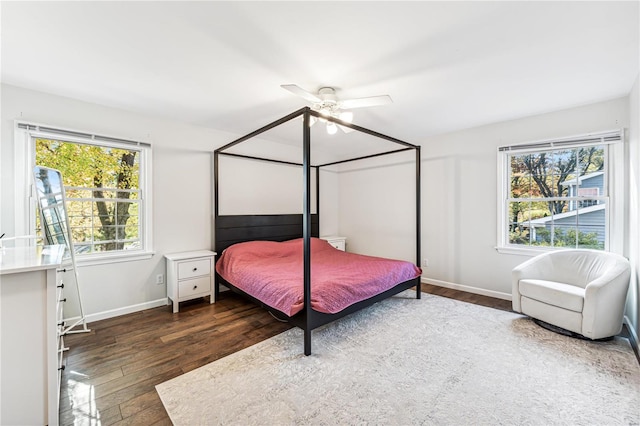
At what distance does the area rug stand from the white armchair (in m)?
0.17

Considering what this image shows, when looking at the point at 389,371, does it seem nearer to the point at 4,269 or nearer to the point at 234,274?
the point at 234,274

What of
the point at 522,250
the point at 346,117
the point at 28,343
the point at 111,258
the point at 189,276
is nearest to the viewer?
the point at 28,343

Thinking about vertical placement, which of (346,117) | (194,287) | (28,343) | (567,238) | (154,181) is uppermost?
(346,117)

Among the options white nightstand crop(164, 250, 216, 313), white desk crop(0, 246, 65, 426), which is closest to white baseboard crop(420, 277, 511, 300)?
white nightstand crop(164, 250, 216, 313)

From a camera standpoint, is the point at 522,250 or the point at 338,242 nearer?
the point at 522,250

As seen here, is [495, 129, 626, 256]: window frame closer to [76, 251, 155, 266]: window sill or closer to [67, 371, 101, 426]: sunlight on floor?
[67, 371, 101, 426]: sunlight on floor

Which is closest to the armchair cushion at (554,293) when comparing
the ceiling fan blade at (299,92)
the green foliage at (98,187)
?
the ceiling fan blade at (299,92)

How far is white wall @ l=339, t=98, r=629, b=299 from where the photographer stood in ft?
10.4

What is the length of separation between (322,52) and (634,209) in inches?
130

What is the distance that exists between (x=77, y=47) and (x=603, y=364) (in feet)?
15.7

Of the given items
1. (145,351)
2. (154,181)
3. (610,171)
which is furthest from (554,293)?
(154,181)

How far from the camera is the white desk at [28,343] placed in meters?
1.30

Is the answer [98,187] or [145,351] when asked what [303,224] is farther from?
[98,187]

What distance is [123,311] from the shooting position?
3.06 metres
